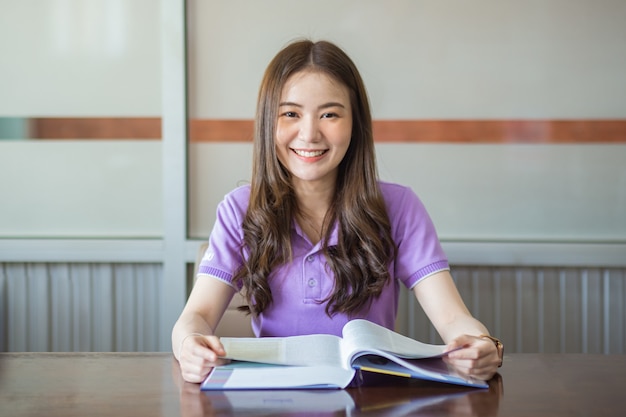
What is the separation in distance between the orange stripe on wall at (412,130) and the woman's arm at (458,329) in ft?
3.86

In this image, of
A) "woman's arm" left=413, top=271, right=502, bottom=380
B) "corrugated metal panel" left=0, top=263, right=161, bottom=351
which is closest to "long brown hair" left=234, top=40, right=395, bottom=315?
"woman's arm" left=413, top=271, right=502, bottom=380

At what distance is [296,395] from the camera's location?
1.25 meters

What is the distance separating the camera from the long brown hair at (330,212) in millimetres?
1806

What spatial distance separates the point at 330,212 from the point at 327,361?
23.7 inches

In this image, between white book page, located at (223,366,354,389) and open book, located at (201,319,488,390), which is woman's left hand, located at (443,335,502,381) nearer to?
open book, located at (201,319,488,390)

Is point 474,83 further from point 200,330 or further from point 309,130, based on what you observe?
point 200,330

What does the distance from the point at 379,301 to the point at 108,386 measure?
77 centimetres

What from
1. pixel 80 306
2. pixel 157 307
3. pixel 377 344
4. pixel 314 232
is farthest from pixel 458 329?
pixel 80 306

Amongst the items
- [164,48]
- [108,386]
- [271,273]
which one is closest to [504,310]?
[271,273]

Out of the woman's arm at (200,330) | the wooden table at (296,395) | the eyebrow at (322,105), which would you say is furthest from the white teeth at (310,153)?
the wooden table at (296,395)

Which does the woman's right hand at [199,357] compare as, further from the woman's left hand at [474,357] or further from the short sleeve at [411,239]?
the short sleeve at [411,239]

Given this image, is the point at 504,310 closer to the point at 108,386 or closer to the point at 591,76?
the point at 591,76

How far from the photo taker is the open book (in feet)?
4.22

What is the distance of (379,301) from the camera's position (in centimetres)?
188
